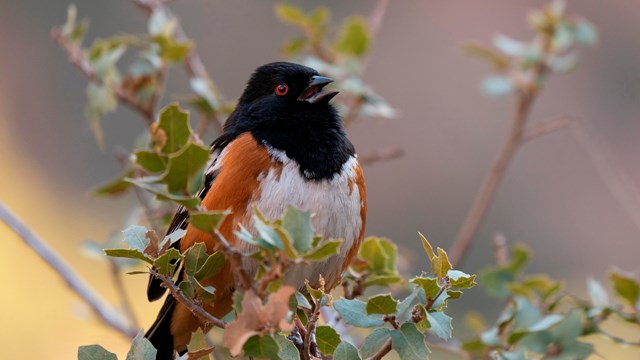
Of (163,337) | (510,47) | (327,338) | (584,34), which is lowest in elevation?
(163,337)

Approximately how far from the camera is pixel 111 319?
273 centimetres

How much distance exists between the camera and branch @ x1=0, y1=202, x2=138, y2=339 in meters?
2.50

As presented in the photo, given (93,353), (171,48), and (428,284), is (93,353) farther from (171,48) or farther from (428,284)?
(171,48)

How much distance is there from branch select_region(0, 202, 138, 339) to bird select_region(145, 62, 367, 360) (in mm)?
197

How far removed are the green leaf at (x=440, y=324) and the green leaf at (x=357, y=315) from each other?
0.10 meters

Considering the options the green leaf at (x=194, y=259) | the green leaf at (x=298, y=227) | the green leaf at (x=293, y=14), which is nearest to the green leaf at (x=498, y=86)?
the green leaf at (x=293, y=14)

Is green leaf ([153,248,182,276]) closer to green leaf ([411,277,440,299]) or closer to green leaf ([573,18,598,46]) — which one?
green leaf ([411,277,440,299])

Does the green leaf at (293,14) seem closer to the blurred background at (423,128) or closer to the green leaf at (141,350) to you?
the green leaf at (141,350)

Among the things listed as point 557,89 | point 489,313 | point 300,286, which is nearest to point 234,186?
point 300,286

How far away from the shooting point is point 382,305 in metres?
1.62

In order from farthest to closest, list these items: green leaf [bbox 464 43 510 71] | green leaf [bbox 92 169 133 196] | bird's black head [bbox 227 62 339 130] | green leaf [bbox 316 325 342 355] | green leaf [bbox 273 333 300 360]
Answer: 1. green leaf [bbox 464 43 510 71]
2. green leaf [bbox 92 169 133 196]
3. bird's black head [bbox 227 62 339 130]
4. green leaf [bbox 316 325 342 355]
5. green leaf [bbox 273 333 300 360]

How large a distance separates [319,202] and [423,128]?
4633 mm

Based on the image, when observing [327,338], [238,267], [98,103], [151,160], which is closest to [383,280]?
[327,338]

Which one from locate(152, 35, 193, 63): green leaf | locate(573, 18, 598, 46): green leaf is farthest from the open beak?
locate(573, 18, 598, 46): green leaf
